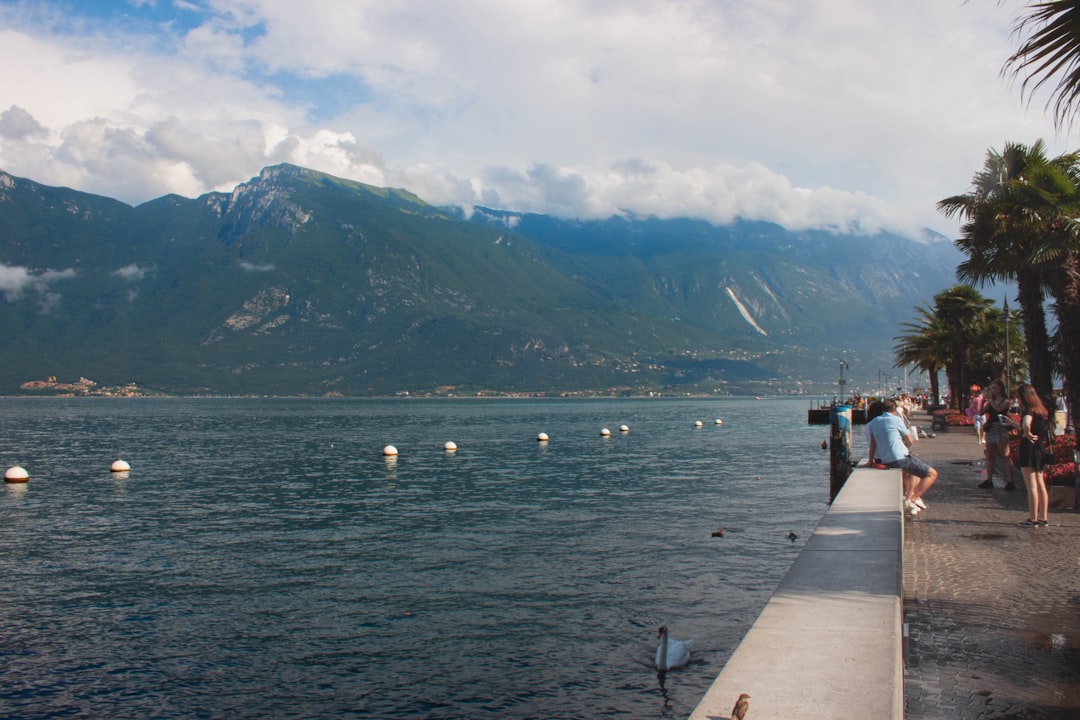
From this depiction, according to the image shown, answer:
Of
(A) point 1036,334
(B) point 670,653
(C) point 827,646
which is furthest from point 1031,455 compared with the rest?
(A) point 1036,334

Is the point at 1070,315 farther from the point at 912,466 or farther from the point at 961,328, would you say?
the point at 961,328

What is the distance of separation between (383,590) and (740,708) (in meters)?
13.0

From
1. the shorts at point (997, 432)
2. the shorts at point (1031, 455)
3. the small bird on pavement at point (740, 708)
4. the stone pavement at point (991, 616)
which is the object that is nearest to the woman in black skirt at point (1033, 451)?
the shorts at point (1031, 455)

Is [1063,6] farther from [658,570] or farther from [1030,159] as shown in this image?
[1030,159]

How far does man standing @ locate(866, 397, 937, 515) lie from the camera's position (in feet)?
52.4

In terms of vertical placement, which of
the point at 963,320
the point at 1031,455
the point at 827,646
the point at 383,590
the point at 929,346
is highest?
the point at 963,320

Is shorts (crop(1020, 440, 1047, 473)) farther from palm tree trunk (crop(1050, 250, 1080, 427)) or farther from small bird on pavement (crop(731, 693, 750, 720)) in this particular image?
small bird on pavement (crop(731, 693, 750, 720))

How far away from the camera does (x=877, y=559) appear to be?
36.2 feet

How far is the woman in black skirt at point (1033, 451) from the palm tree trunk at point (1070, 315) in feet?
16.5

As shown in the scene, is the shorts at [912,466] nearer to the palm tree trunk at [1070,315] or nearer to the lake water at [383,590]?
the lake water at [383,590]

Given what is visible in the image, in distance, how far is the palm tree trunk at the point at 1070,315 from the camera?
20.1m

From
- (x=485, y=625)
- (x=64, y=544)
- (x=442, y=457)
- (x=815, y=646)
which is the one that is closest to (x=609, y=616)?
(x=485, y=625)

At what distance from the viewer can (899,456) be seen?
52.7ft

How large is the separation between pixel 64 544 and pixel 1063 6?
85.6 feet
